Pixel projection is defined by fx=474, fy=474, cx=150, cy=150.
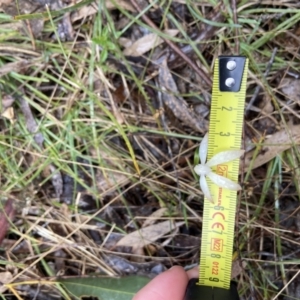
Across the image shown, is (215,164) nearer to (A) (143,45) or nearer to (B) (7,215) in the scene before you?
(A) (143,45)

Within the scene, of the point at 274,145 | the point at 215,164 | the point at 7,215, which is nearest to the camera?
the point at 215,164

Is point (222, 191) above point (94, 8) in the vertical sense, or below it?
below

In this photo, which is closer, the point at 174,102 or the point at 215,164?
the point at 215,164

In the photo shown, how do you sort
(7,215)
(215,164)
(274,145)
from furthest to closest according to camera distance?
(7,215)
(274,145)
(215,164)

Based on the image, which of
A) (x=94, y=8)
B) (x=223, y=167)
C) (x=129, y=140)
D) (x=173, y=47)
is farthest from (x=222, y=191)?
(x=94, y=8)

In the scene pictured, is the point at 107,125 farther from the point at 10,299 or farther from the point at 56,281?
the point at 10,299

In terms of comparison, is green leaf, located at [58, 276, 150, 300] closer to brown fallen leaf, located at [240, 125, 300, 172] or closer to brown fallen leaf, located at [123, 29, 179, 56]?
brown fallen leaf, located at [240, 125, 300, 172]

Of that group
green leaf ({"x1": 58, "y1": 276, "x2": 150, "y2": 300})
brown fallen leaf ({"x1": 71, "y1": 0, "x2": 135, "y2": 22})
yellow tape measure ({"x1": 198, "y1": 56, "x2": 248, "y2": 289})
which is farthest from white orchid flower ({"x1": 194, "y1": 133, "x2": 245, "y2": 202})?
brown fallen leaf ({"x1": 71, "y1": 0, "x2": 135, "y2": 22})

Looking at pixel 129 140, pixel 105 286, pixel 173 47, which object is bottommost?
pixel 105 286
